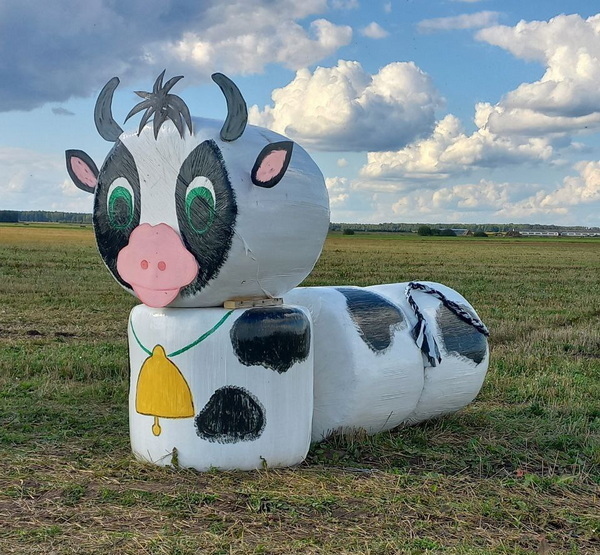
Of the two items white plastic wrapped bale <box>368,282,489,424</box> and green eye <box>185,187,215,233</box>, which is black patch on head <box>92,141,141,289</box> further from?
white plastic wrapped bale <box>368,282,489,424</box>

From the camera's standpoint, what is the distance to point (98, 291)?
16.6 metres

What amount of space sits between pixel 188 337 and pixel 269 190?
41.2 inches

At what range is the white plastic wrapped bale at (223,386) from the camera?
4.99m

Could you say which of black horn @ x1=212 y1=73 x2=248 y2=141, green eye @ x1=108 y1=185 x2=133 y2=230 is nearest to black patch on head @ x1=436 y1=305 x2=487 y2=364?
A: black horn @ x1=212 y1=73 x2=248 y2=141

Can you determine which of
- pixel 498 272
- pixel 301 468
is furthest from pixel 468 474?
pixel 498 272

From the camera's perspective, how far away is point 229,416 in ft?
16.5

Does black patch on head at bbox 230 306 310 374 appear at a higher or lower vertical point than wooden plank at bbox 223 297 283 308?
lower

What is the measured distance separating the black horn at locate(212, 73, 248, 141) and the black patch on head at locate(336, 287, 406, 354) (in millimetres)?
1680

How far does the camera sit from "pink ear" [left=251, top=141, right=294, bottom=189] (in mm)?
4770

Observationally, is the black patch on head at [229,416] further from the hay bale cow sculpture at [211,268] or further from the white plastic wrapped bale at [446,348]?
the white plastic wrapped bale at [446,348]

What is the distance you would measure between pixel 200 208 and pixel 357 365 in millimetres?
1623

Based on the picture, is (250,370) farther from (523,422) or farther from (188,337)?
(523,422)

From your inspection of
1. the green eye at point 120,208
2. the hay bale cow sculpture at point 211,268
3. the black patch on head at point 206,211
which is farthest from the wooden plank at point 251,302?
the green eye at point 120,208

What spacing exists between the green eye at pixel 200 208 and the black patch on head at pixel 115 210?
425mm
